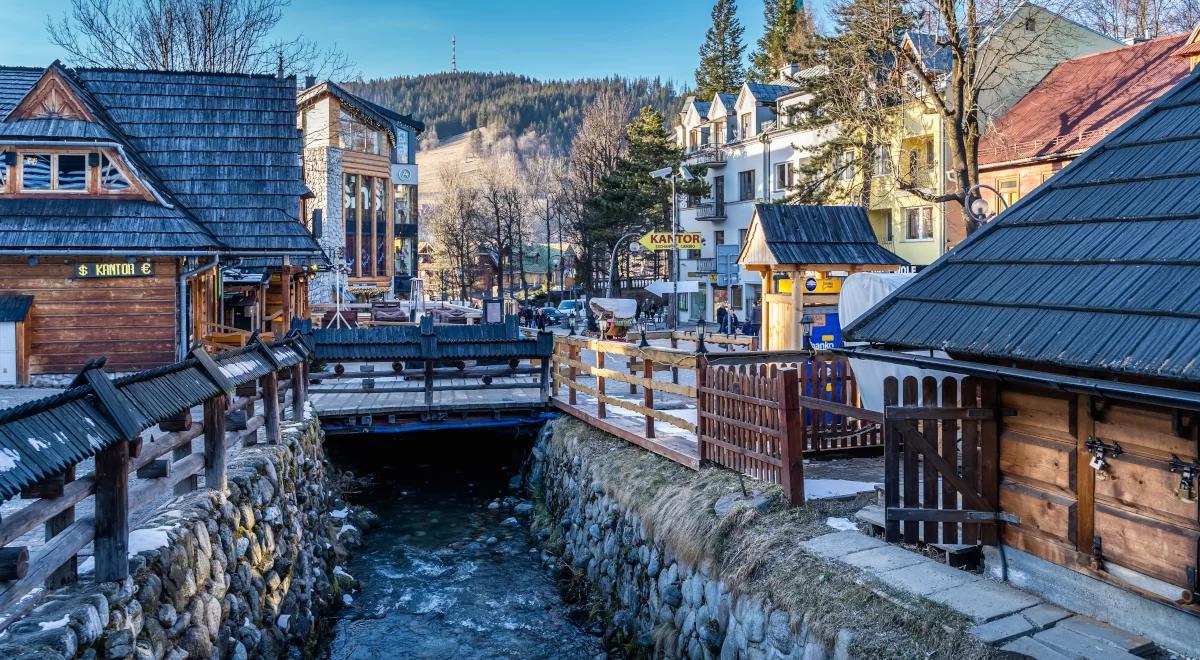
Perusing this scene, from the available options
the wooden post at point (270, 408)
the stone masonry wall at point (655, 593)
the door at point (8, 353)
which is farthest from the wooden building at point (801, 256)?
the door at point (8, 353)

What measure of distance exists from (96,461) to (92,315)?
14.7m

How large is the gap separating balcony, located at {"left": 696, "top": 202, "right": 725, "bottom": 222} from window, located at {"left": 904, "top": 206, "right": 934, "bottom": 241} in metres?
16.6

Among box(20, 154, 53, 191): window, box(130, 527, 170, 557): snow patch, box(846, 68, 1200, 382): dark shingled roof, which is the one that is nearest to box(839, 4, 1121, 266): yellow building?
box(20, 154, 53, 191): window

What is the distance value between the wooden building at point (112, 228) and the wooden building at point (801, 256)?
33.1ft

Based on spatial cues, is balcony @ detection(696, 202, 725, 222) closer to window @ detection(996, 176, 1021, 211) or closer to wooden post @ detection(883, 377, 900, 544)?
window @ detection(996, 176, 1021, 211)

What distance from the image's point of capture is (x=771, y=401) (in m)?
8.70

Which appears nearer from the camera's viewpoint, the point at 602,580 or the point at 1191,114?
the point at 1191,114

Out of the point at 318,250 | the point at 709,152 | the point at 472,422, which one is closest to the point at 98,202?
the point at 318,250

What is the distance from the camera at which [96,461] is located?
19.5ft

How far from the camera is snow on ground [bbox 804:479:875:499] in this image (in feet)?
29.1

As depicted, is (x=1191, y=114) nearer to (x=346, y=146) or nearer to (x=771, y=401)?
(x=771, y=401)

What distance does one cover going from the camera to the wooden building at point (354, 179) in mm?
45312

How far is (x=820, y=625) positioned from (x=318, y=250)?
1634 centimetres

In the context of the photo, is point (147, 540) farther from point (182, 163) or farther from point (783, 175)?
point (783, 175)
